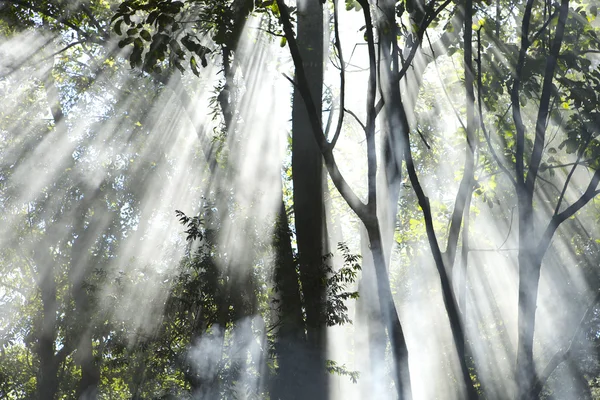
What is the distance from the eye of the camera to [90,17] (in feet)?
27.6

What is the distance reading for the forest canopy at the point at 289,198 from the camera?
15.1 feet

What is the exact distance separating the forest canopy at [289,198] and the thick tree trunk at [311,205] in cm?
2

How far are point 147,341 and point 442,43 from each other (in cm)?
637

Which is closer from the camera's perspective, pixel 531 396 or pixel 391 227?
pixel 531 396

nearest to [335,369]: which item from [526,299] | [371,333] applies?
[371,333]

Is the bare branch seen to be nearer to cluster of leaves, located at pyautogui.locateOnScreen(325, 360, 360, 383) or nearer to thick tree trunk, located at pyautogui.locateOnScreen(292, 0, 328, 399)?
thick tree trunk, located at pyautogui.locateOnScreen(292, 0, 328, 399)

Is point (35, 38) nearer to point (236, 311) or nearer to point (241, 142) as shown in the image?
point (241, 142)

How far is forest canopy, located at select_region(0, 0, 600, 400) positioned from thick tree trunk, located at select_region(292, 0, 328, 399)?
0.02m

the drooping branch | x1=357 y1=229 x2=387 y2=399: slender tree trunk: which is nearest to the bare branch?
the drooping branch

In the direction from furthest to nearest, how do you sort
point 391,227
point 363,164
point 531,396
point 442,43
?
point 363,164 < point 442,43 < point 391,227 < point 531,396

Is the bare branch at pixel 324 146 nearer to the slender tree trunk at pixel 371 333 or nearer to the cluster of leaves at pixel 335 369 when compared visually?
the slender tree trunk at pixel 371 333

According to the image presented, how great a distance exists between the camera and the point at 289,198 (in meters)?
12.5

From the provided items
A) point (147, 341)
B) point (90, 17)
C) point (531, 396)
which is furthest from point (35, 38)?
point (531, 396)

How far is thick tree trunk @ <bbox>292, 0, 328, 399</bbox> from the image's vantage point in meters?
5.75
